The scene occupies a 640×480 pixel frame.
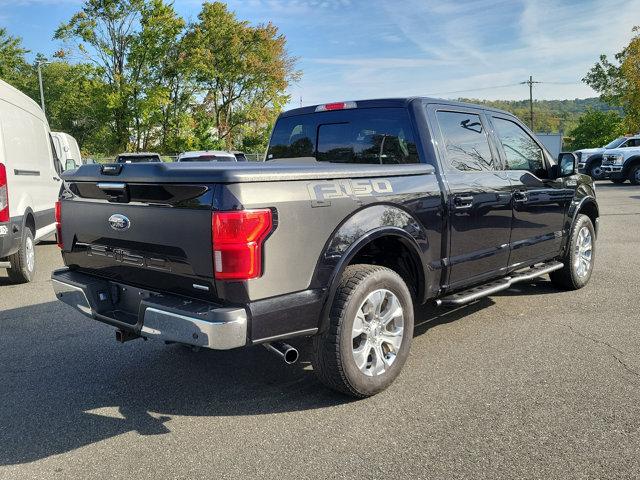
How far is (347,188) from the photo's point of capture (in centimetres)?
337

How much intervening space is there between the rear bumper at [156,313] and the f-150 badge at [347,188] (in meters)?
0.78

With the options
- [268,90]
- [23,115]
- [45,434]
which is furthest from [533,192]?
[268,90]

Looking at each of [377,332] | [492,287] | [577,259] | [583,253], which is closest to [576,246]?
[577,259]

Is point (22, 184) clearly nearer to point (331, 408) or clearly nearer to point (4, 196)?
point (4, 196)

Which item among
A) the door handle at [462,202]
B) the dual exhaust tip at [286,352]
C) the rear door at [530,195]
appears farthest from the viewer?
the rear door at [530,195]

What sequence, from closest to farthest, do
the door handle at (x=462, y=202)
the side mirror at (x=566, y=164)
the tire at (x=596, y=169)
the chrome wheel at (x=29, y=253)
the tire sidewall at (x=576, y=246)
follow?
the door handle at (x=462, y=202), the side mirror at (x=566, y=164), the tire sidewall at (x=576, y=246), the chrome wheel at (x=29, y=253), the tire at (x=596, y=169)

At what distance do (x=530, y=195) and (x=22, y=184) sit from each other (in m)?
5.95

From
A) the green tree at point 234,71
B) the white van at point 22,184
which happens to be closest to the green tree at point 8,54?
the green tree at point 234,71

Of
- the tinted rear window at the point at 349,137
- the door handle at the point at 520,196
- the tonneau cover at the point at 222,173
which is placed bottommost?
the door handle at the point at 520,196

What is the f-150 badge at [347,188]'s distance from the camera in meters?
3.18

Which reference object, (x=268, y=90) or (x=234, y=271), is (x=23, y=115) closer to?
(x=234, y=271)

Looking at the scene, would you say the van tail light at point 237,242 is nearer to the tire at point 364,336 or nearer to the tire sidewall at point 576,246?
the tire at point 364,336

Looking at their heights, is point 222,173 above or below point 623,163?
above

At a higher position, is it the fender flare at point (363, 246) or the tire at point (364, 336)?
the fender flare at point (363, 246)
